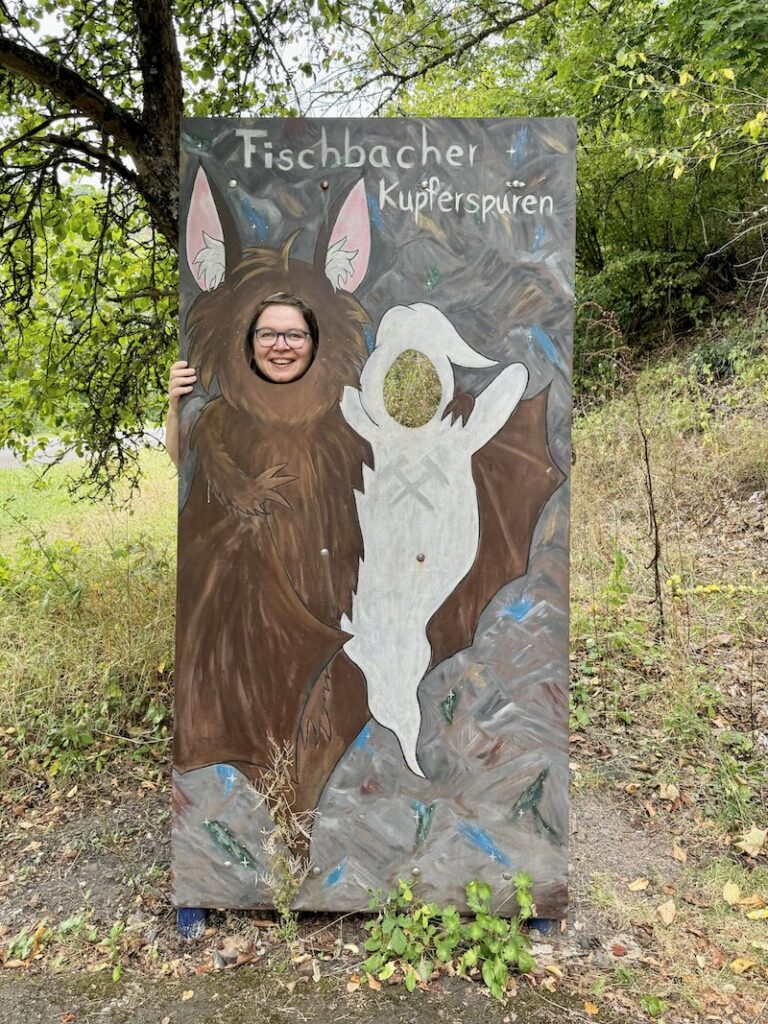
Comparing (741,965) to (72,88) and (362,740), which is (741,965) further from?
(72,88)

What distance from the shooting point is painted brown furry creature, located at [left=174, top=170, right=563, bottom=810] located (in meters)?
2.30

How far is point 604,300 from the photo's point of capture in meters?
8.98

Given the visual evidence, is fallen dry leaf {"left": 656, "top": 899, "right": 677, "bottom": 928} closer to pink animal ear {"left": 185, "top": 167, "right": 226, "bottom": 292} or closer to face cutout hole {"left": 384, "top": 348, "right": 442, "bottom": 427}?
face cutout hole {"left": 384, "top": 348, "right": 442, "bottom": 427}

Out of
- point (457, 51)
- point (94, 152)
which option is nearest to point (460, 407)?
point (94, 152)

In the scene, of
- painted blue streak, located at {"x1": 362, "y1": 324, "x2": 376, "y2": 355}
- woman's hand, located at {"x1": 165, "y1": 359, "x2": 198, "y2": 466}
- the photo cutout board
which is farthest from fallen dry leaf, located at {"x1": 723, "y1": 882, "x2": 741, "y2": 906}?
woman's hand, located at {"x1": 165, "y1": 359, "x2": 198, "y2": 466}

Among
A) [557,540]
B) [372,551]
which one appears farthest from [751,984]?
[372,551]

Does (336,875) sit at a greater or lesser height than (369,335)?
lesser

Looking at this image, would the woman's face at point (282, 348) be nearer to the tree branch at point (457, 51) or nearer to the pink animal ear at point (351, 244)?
the pink animal ear at point (351, 244)

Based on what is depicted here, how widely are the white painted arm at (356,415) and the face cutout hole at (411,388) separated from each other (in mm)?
206

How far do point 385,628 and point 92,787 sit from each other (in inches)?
72.3

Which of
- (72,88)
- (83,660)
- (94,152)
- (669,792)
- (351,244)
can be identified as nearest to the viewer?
(351,244)

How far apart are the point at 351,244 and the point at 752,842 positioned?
8.72 ft

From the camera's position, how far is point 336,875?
8.06 feet

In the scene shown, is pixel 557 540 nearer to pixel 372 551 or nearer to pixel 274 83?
pixel 372 551
